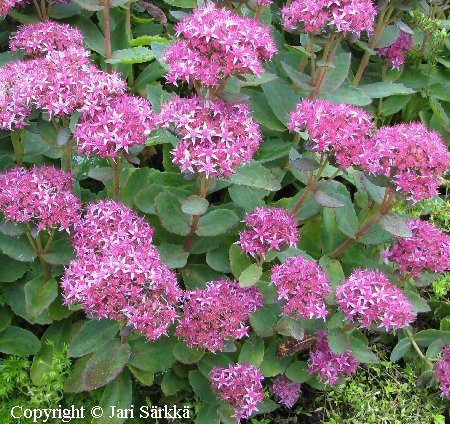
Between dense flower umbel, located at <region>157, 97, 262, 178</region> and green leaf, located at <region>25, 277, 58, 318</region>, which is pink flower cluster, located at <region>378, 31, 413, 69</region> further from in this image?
green leaf, located at <region>25, 277, 58, 318</region>

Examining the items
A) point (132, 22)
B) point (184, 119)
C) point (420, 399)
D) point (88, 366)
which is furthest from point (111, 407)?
point (132, 22)

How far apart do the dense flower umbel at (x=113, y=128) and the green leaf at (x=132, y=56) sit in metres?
0.61

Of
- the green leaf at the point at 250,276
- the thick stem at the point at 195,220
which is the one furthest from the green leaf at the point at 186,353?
the thick stem at the point at 195,220

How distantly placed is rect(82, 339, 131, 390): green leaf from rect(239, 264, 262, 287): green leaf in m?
0.50

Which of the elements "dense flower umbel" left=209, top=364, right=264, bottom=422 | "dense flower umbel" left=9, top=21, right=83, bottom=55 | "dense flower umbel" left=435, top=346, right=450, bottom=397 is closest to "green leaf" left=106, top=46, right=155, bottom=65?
"dense flower umbel" left=9, top=21, right=83, bottom=55

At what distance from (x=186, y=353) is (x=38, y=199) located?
785 millimetres

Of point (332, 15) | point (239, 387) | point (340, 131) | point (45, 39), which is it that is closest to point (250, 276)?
point (239, 387)

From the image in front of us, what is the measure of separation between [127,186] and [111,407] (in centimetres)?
89

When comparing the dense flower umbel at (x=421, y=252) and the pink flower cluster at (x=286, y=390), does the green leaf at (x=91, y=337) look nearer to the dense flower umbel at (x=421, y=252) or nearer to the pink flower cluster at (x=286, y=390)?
the pink flower cluster at (x=286, y=390)

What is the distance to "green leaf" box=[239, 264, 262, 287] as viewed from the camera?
2.24 metres

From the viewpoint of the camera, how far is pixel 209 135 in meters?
2.07

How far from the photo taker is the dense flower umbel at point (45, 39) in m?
2.49

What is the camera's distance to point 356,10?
2.41 m

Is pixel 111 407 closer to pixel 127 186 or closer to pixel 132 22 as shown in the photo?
pixel 127 186
